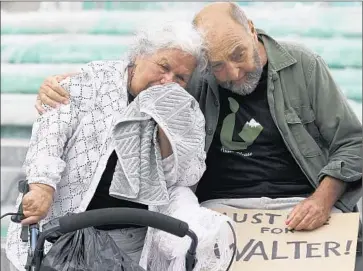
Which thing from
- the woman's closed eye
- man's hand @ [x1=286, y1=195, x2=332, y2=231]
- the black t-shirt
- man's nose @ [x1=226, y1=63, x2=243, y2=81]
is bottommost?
man's hand @ [x1=286, y1=195, x2=332, y2=231]

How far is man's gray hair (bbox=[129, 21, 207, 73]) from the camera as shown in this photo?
252cm

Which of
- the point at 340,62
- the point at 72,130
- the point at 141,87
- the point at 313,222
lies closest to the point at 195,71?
the point at 141,87

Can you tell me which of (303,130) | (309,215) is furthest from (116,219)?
(303,130)

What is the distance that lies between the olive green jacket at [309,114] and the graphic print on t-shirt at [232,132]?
0.04 meters

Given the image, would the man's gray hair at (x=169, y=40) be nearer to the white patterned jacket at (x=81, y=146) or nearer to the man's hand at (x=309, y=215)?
the white patterned jacket at (x=81, y=146)

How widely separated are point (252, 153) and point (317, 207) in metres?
0.30

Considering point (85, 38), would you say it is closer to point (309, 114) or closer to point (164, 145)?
point (309, 114)

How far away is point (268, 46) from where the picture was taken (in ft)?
9.39

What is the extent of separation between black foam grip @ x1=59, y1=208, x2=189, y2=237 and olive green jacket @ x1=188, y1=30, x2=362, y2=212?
77 centimetres

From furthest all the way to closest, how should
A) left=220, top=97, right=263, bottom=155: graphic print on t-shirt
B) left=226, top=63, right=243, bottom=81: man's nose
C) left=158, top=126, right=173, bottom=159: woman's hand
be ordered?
left=220, top=97, right=263, bottom=155: graphic print on t-shirt, left=226, top=63, right=243, bottom=81: man's nose, left=158, top=126, right=173, bottom=159: woman's hand

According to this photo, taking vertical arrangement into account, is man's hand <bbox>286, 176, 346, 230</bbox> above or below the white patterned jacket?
below

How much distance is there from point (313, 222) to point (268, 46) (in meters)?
0.63

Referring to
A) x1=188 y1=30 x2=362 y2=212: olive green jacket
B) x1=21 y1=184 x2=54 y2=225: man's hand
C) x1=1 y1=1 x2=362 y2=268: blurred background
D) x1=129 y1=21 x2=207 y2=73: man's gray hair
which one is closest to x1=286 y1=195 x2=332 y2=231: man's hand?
x1=188 y1=30 x2=362 y2=212: olive green jacket

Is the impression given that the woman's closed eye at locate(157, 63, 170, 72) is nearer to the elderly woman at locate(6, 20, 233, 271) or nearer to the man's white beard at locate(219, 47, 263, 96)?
the elderly woman at locate(6, 20, 233, 271)
